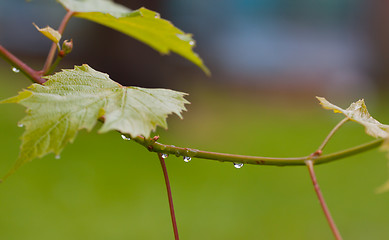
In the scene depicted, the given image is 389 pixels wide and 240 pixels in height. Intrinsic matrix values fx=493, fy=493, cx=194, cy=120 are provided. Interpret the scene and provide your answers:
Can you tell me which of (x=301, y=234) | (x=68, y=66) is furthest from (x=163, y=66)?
(x=301, y=234)

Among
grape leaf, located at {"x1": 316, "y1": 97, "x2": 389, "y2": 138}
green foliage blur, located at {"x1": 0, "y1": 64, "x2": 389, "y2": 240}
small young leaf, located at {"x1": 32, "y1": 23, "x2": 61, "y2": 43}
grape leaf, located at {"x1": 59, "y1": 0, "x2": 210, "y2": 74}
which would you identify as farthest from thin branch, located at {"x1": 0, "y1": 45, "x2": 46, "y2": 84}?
green foliage blur, located at {"x1": 0, "y1": 64, "x2": 389, "y2": 240}

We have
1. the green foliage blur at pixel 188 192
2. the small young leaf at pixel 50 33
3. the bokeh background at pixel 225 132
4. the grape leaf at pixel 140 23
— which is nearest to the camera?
the small young leaf at pixel 50 33

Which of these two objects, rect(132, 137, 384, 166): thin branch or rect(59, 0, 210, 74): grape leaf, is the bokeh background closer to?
rect(59, 0, 210, 74): grape leaf

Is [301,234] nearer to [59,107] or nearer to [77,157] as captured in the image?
[77,157]

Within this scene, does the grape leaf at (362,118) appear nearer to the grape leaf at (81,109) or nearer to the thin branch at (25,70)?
the grape leaf at (81,109)

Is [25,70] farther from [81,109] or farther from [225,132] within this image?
[225,132]

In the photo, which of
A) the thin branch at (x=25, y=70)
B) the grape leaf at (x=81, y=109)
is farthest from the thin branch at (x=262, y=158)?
the thin branch at (x=25, y=70)

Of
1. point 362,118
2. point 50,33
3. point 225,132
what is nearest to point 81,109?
point 50,33
